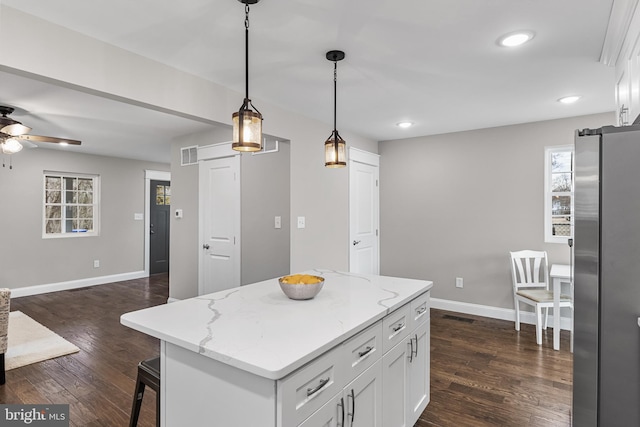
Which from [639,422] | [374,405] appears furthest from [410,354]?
[639,422]

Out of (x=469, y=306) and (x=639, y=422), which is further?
(x=469, y=306)

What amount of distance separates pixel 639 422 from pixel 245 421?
1137 mm

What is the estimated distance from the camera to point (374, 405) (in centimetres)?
160


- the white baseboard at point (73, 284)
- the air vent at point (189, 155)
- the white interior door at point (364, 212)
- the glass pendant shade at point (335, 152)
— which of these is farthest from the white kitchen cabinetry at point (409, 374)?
the white baseboard at point (73, 284)

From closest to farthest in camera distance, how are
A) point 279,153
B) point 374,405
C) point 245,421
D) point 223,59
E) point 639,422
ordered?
point 639,422 → point 245,421 → point 374,405 → point 223,59 → point 279,153

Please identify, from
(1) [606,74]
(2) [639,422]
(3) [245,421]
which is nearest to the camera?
(2) [639,422]

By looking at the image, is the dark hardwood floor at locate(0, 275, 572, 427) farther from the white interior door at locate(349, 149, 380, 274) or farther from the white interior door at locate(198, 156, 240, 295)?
the white interior door at locate(349, 149, 380, 274)

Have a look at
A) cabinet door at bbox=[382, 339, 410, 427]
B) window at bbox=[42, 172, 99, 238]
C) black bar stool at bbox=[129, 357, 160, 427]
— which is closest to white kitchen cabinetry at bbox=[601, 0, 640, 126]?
cabinet door at bbox=[382, 339, 410, 427]

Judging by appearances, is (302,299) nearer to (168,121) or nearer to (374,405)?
(374,405)

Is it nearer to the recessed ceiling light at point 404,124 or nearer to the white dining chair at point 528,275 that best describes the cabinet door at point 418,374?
the white dining chair at point 528,275

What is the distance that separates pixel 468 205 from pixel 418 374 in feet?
9.55

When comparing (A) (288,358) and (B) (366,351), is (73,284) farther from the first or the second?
(A) (288,358)

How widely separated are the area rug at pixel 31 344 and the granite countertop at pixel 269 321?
7.98ft

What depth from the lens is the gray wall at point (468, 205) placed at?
4008mm
